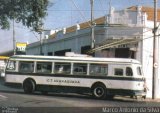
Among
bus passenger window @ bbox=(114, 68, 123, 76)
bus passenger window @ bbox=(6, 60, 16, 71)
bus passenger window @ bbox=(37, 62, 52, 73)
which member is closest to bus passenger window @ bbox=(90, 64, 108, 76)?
bus passenger window @ bbox=(114, 68, 123, 76)

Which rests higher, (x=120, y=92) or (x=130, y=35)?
(x=130, y=35)

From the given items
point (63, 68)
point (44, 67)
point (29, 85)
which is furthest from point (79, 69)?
point (29, 85)

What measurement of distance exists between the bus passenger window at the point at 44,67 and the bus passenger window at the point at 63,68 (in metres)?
0.51

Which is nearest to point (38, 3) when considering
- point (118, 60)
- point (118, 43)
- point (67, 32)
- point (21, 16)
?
point (21, 16)

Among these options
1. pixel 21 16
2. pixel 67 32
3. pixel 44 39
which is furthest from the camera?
pixel 44 39

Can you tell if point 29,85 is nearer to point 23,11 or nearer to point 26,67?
point 26,67

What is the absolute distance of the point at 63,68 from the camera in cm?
3119

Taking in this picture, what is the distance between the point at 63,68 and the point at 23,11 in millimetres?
12991

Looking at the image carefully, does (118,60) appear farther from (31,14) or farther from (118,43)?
(31,14)

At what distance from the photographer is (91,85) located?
30.2 metres

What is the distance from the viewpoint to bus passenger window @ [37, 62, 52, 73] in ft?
104

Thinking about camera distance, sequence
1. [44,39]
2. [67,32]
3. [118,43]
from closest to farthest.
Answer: [118,43] < [67,32] < [44,39]

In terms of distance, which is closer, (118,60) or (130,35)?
(118,60)

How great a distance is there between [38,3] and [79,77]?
12.6 meters
